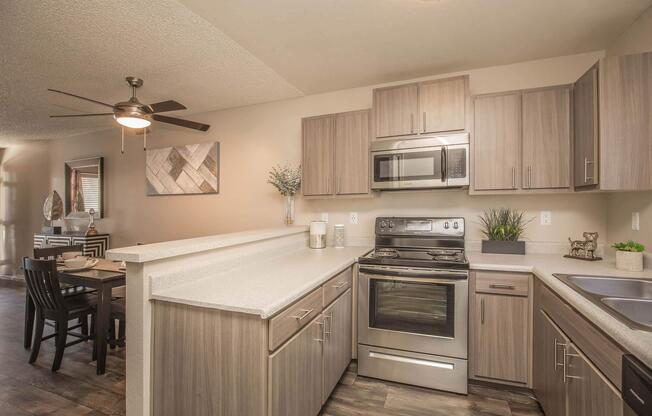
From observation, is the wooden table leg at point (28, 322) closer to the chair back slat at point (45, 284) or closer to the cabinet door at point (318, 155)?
the chair back slat at point (45, 284)

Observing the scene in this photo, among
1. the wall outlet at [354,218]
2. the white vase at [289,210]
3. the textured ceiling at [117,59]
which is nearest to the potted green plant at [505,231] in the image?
the wall outlet at [354,218]

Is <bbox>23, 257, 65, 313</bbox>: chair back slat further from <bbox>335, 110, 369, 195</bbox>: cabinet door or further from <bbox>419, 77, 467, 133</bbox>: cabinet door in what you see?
<bbox>419, 77, 467, 133</bbox>: cabinet door

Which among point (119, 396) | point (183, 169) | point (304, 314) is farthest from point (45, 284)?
point (304, 314)

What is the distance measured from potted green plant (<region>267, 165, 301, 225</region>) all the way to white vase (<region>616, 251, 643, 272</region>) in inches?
103

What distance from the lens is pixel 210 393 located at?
1.31 m

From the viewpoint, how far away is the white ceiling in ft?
6.21

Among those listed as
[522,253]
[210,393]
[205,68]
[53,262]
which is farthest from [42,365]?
[522,253]

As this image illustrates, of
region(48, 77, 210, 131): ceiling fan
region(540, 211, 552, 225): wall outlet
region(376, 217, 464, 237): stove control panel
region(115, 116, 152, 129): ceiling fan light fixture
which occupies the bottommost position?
region(376, 217, 464, 237): stove control panel

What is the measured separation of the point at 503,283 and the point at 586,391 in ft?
2.94

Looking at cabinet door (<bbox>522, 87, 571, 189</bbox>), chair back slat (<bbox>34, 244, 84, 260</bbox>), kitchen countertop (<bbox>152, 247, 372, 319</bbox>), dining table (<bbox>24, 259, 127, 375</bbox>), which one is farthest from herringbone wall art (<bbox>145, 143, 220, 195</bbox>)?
cabinet door (<bbox>522, 87, 571, 189</bbox>)

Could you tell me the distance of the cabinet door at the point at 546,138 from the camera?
2.20 m

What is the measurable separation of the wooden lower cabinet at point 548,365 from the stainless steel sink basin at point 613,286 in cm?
27

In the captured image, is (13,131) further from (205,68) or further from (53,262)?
(205,68)

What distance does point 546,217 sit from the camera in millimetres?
2535
